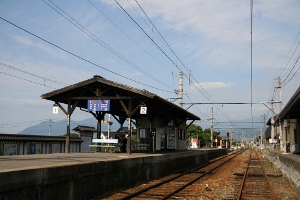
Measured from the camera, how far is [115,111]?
2309 cm

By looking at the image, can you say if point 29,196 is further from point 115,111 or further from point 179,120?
point 179,120

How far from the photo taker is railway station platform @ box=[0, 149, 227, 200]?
7145 millimetres

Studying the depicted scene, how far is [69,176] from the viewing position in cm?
912

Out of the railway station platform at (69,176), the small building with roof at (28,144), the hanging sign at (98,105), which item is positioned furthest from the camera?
the small building with roof at (28,144)

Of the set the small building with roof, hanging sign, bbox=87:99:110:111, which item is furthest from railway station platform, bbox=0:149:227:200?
the small building with roof

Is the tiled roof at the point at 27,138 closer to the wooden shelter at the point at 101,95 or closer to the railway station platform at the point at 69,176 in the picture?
the wooden shelter at the point at 101,95

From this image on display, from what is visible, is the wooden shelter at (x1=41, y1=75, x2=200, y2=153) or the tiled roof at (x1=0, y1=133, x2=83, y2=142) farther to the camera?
the tiled roof at (x1=0, y1=133, x2=83, y2=142)

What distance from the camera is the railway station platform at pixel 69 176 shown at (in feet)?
23.4

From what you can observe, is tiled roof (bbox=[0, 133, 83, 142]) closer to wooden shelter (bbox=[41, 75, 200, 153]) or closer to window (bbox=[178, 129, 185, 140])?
wooden shelter (bbox=[41, 75, 200, 153])

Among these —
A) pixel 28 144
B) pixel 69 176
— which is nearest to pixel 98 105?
pixel 69 176

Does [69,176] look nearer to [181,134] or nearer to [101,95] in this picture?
[101,95]

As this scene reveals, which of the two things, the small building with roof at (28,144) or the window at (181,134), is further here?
the window at (181,134)

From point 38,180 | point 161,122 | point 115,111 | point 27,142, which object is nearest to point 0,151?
point 27,142

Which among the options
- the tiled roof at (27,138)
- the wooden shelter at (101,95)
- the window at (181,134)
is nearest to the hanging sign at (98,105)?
the wooden shelter at (101,95)
